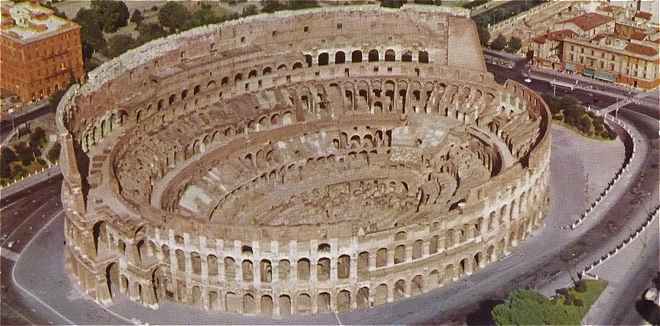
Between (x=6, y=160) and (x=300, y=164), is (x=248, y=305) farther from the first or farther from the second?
(x=6, y=160)

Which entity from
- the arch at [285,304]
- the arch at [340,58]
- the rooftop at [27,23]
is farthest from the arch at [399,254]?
the rooftop at [27,23]

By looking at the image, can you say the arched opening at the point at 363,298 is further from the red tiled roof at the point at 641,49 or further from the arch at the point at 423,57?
the red tiled roof at the point at 641,49

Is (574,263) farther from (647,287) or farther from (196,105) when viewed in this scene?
(196,105)

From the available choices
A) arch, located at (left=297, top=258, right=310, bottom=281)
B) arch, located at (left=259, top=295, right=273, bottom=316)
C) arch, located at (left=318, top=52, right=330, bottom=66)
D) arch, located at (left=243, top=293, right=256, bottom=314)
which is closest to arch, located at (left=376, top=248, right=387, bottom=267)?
arch, located at (left=297, top=258, right=310, bottom=281)

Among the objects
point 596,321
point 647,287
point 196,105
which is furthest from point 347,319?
point 196,105

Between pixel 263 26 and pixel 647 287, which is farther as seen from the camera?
pixel 263 26
